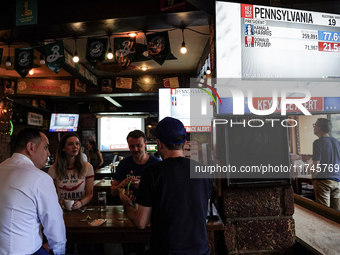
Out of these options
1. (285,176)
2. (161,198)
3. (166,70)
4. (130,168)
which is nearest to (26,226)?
(161,198)

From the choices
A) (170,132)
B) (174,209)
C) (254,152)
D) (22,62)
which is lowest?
(174,209)

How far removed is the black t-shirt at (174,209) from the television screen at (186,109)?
1.01 m

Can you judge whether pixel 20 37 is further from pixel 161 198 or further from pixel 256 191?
pixel 256 191

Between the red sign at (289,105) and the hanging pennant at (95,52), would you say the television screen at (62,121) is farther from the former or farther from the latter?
the red sign at (289,105)

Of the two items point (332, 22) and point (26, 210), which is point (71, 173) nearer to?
point (26, 210)

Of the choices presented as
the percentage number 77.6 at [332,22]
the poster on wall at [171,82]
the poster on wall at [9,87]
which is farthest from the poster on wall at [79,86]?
the percentage number 77.6 at [332,22]

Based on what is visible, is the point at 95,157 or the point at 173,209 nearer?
the point at 173,209

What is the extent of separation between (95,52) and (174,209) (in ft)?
11.6

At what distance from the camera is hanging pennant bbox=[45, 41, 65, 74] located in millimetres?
4258

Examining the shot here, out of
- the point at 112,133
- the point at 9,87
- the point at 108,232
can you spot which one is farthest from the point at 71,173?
the point at 112,133

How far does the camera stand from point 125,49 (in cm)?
423

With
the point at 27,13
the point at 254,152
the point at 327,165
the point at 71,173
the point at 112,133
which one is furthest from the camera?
the point at 112,133

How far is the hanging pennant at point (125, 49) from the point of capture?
166 inches

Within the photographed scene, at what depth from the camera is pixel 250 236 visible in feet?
5.23
